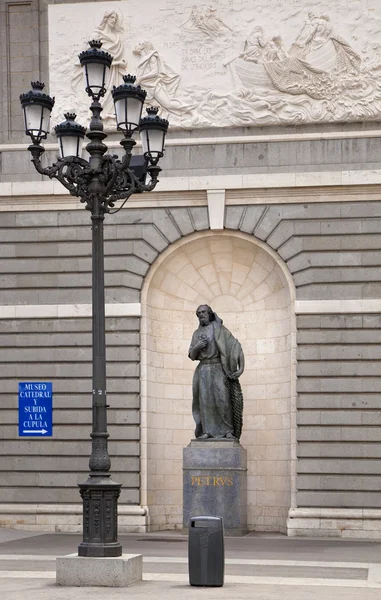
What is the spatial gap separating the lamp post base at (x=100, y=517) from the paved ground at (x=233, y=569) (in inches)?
21.9

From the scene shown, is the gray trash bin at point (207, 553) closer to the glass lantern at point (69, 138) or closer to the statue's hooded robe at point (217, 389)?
the glass lantern at point (69, 138)

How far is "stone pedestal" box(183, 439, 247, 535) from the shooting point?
77.4ft

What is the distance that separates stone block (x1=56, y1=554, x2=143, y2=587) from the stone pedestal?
8093 millimetres

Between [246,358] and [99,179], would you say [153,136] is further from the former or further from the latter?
[246,358]

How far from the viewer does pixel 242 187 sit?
81.0ft

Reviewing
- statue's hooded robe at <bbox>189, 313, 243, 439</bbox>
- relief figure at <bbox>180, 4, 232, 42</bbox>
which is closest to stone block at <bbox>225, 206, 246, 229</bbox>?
statue's hooded robe at <bbox>189, 313, 243, 439</bbox>

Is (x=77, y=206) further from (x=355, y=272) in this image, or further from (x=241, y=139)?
(x=355, y=272)

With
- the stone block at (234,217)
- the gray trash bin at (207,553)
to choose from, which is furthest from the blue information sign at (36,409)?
the gray trash bin at (207,553)

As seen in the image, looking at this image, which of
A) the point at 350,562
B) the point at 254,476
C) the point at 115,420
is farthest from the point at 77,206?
the point at 350,562

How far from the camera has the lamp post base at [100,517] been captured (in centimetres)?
1561

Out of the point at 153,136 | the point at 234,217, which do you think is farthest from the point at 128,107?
the point at 234,217

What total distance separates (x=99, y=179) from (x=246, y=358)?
10.4 m

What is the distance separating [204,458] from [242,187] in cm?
561

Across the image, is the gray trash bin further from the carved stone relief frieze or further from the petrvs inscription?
the carved stone relief frieze
